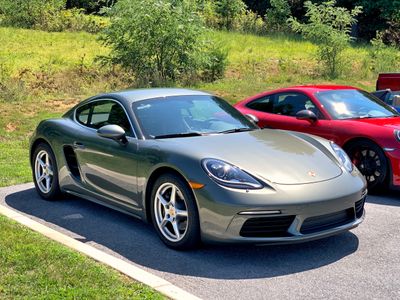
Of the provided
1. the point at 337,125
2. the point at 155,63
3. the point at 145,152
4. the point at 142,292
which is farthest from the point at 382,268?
Result: the point at 155,63

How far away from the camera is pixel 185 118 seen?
5.66 meters

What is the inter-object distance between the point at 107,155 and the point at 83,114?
1.02 metres

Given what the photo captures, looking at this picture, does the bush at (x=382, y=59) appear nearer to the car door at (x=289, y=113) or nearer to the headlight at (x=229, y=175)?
the car door at (x=289, y=113)

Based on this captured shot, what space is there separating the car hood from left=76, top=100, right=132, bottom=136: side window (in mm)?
787

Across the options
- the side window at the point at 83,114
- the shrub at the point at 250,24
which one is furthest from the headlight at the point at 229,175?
the shrub at the point at 250,24

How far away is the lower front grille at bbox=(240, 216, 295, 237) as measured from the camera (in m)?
4.51

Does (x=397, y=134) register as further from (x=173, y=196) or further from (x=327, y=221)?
(x=173, y=196)

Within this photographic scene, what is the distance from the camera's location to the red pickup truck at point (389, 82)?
402 inches

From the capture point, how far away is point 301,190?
4.58 metres

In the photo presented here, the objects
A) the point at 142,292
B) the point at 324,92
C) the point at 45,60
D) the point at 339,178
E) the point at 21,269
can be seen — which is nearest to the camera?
the point at 142,292

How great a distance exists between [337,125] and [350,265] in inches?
127

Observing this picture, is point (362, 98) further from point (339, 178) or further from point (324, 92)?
point (339, 178)

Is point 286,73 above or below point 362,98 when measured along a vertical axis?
below

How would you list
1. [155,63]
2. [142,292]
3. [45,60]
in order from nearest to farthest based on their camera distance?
[142,292], [155,63], [45,60]
